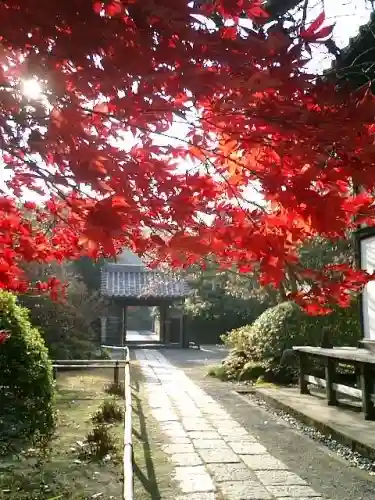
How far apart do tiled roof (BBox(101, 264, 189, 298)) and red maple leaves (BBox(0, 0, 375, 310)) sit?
24.0 meters

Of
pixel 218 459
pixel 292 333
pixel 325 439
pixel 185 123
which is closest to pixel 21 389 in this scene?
pixel 218 459

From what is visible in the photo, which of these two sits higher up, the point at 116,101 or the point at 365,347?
the point at 116,101

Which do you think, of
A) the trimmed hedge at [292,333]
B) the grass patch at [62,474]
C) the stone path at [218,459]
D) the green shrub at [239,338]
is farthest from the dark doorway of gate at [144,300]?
the grass patch at [62,474]

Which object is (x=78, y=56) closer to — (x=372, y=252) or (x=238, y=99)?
(x=238, y=99)

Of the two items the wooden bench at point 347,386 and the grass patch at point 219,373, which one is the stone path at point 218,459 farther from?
the grass patch at point 219,373

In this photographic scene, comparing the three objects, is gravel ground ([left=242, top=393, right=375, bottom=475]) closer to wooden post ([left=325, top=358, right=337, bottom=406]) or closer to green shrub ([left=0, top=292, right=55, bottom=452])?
Result: wooden post ([left=325, top=358, right=337, bottom=406])

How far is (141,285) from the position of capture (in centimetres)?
2866

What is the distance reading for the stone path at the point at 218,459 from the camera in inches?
173

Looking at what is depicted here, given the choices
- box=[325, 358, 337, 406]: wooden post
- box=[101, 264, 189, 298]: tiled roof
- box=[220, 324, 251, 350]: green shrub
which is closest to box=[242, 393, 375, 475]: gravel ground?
box=[325, 358, 337, 406]: wooden post

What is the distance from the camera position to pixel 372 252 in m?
8.67

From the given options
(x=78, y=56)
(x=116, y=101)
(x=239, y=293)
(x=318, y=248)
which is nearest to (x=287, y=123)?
(x=116, y=101)

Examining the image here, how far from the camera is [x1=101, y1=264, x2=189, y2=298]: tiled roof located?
27.3m

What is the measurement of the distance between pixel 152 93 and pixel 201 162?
33.9 inches

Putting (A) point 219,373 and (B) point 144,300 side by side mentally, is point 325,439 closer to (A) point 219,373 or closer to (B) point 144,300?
(A) point 219,373
